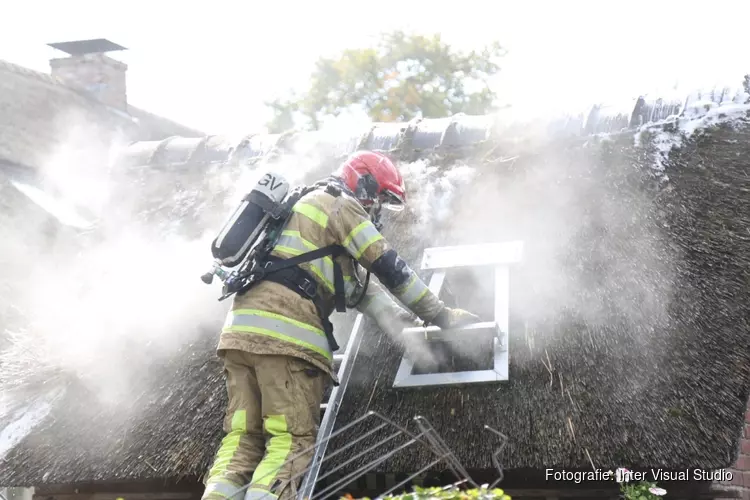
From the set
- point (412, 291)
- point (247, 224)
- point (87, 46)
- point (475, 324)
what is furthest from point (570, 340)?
point (87, 46)

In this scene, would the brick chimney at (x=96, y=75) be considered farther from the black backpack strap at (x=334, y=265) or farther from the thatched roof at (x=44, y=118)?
the black backpack strap at (x=334, y=265)

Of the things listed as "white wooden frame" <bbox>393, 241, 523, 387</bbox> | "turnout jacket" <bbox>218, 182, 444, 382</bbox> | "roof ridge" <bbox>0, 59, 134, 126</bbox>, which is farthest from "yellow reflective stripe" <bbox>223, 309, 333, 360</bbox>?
"roof ridge" <bbox>0, 59, 134, 126</bbox>

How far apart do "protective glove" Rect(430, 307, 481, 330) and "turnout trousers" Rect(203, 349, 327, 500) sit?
2.21ft

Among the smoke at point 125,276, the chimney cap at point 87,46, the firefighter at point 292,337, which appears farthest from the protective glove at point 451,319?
the chimney cap at point 87,46

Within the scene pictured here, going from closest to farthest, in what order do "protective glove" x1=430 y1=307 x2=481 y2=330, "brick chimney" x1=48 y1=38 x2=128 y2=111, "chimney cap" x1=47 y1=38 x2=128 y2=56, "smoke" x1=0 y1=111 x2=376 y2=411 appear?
1. "protective glove" x1=430 y1=307 x2=481 y2=330
2. "smoke" x1=0 y1=111 x2=376 y2=411
3. "brick chimney" x1=48 y1=38 x2=128 y2=111
4. "chimney cap" x1=47 y1=38 x2=128 y2=56

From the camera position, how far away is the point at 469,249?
15.7 ft

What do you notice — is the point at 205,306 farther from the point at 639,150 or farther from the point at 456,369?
the point at 639,150

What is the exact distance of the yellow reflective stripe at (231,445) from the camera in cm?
348

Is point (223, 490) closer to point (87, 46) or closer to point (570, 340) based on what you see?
point (570, 340)

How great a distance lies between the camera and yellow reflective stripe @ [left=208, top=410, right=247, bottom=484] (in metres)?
3.48

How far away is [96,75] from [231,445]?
8648 mm

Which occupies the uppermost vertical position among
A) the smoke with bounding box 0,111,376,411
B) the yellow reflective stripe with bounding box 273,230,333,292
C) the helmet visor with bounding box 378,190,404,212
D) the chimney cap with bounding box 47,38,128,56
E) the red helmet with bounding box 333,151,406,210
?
the chimney cap with bounding box 47,38,128,56

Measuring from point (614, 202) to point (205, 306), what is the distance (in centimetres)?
290

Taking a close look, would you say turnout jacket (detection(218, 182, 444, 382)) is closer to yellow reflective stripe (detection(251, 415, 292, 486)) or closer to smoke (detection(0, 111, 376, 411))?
yellow reflective stripe (detection(251, 415, 292, 486))
